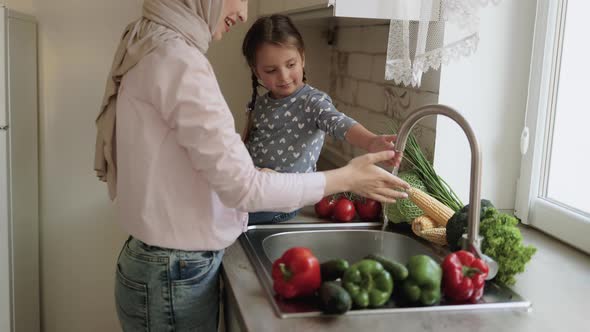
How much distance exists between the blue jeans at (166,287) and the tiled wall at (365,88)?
700 millimetres

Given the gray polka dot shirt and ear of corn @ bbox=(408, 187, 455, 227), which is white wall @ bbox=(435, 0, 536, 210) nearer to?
ear of corn @ bbox=(408, 187, 455, 227)

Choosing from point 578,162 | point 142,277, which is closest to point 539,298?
point 578,162

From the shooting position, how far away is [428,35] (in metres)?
1.35

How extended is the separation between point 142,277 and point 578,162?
103 cm

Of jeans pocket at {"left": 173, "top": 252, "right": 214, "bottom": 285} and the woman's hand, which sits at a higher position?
the woman's hand

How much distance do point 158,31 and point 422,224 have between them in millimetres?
720

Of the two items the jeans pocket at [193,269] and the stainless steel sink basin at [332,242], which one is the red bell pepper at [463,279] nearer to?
the stainless steel sink basin at [332,242]

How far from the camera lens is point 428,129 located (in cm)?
154

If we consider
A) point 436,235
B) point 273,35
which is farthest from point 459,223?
point 273,35

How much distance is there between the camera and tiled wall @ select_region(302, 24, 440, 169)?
1.57 metres

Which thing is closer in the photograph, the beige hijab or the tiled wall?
the beige hijab

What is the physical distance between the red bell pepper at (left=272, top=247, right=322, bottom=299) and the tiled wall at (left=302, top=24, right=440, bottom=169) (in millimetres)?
650

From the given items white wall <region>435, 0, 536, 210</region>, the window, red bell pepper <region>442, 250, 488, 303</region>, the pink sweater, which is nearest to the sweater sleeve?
the pink sweater

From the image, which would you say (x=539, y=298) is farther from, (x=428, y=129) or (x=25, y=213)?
(x=25, y=213)
